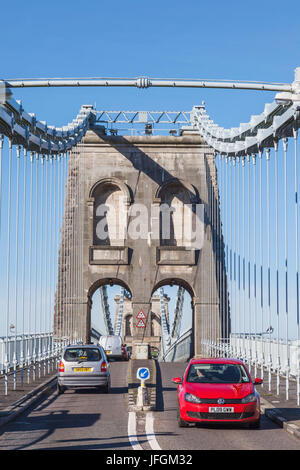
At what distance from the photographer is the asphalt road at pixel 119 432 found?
12508mm

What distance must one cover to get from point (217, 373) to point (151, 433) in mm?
2813

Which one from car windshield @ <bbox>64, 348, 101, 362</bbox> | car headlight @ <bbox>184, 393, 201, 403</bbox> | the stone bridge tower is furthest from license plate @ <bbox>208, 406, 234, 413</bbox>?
the stone bridge tower

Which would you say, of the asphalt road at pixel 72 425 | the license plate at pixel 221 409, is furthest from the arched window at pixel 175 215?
the license plate at pixel 221 409

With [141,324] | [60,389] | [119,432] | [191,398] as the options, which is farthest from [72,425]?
[141,324]

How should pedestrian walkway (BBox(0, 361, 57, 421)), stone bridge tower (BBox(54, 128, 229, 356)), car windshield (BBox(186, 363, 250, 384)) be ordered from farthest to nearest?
stone bridge tower (BBox(54, 128, 229, 356)) → pedestrian walkway (BBox(0, 361, 57, 421)) → car windshield (BBox(186, 363, 250, 384))

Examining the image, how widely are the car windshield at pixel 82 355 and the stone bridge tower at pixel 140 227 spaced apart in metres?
24.6

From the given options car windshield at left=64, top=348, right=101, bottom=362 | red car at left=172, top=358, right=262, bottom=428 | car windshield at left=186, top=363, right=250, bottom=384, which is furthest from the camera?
car windshield at left=64, top=348, right=101, bottom=362

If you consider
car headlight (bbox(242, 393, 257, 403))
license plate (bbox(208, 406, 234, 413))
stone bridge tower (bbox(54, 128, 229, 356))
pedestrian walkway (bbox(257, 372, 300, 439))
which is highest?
stone bridge tower (bbox(54, 128, 229, 356))

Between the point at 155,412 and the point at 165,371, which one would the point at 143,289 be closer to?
the point at 165,371

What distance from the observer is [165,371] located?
3488 cm

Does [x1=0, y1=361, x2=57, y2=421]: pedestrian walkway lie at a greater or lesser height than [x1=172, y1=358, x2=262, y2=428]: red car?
lesser

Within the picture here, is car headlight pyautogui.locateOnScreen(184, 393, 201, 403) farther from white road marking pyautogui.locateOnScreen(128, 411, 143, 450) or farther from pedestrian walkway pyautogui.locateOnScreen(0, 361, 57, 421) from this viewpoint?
pedestrian walkway pyautogui.locateOnScreen(0, 361, 57, 421)

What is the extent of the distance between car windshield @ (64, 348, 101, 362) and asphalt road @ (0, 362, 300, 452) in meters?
3.26

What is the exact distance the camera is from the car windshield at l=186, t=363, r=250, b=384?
16.2m
